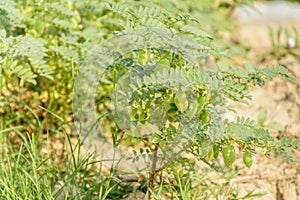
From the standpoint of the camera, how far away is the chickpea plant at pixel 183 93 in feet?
7.13

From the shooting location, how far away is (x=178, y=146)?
2.28 metres

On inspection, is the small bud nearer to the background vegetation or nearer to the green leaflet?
the background vegetation

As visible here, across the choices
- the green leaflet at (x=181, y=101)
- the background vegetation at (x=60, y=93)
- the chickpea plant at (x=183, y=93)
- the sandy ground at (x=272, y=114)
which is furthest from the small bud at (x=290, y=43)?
the green leaflet at (x=181, y=101)

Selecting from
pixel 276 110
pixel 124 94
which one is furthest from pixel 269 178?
pixel 124 94

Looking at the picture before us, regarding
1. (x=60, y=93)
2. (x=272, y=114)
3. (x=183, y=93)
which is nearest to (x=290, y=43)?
(x=272, y=114)

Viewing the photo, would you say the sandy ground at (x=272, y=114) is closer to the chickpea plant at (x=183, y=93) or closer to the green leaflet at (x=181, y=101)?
the chickpea plant at (x=183, y=93)

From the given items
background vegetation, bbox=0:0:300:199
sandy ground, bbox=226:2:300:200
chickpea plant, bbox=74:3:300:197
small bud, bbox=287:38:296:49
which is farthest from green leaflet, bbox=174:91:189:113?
small bud, bbox=287:38:296:49

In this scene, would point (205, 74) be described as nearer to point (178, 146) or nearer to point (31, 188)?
point (178, 146)

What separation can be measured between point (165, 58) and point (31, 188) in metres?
0.77

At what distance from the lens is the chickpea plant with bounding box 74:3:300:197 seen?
2172 mm

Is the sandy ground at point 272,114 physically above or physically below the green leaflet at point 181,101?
below

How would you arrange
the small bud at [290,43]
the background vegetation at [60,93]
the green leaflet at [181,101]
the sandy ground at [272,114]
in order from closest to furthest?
the green leaflet at [181,101] < the background vegetation at [60,93] < the sandy ground at [272,114] < the small bud at [290,43]

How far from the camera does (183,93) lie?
2146 mm

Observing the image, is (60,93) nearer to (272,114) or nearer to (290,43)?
(272,114)
